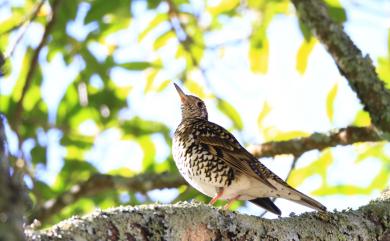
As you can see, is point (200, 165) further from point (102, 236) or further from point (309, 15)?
point (102, 236)

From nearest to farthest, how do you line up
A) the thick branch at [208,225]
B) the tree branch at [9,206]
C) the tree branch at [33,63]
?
1. the tree branch at [9,206]
2. the thick branch at [208,225]
3. the tree branch at [33,63]

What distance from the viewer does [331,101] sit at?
4.76 meters

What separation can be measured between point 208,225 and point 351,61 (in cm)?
207

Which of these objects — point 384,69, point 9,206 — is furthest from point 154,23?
point 9,206

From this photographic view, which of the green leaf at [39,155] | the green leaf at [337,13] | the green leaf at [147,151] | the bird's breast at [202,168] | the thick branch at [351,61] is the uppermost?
the green leaf at [337,13]

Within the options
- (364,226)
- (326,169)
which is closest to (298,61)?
(326,169)

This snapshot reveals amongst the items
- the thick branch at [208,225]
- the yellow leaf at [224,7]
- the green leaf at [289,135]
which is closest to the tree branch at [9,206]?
the thick branch at [208,225]

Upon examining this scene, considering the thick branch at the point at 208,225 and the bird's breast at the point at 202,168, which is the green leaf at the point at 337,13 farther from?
the thick branch at the point at 208,225

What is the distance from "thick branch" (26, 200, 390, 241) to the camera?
1985 mm

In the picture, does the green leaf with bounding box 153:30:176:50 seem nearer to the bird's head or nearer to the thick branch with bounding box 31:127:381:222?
the bird's head

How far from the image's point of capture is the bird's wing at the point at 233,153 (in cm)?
412

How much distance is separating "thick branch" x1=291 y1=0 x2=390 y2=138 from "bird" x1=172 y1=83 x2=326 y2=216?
27.0 inches

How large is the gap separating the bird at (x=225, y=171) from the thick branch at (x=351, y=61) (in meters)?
0.69

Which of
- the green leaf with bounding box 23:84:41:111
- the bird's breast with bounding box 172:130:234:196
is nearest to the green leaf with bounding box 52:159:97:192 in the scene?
the green leaf with bounding box 23:84:41:111
